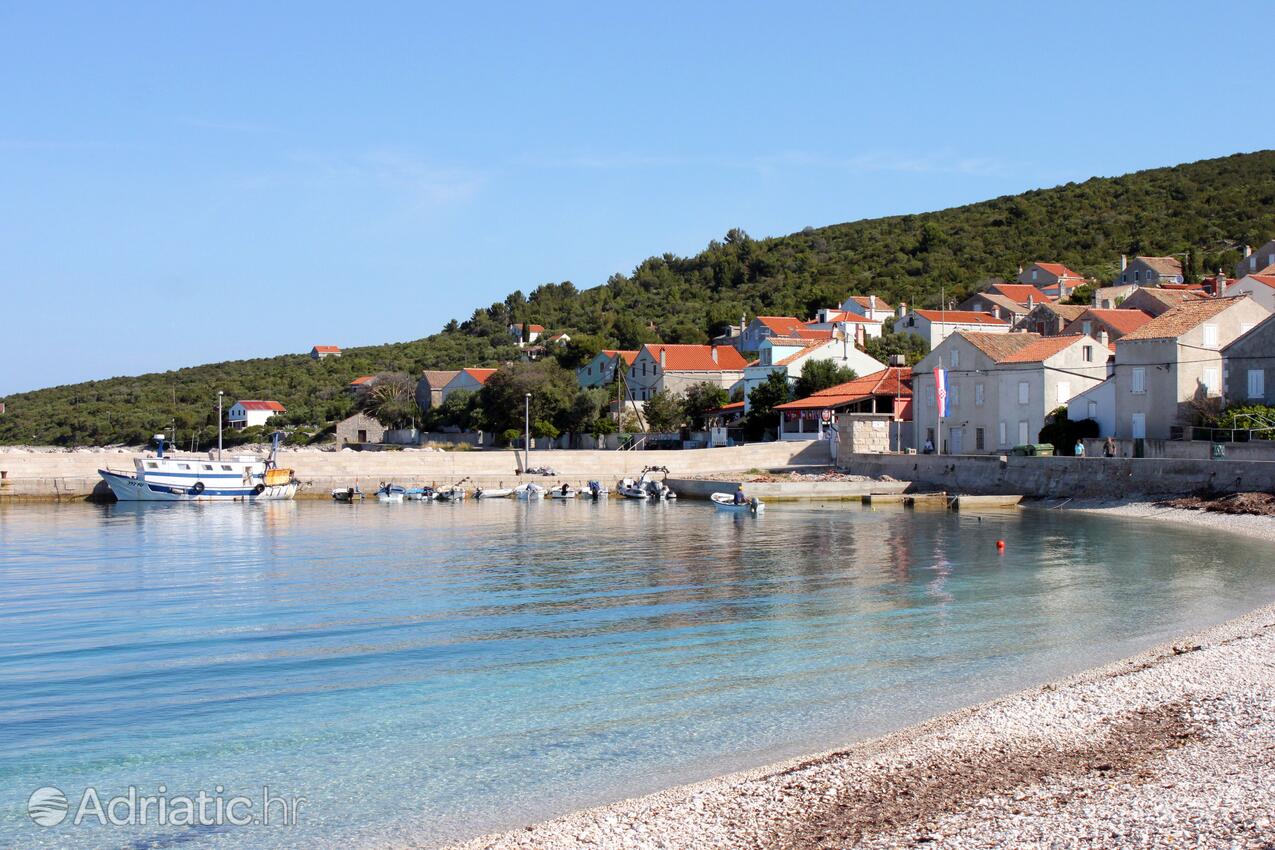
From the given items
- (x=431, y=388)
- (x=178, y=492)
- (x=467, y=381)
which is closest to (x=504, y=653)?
(x=178, y=492)

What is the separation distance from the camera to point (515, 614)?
2473 centimetres

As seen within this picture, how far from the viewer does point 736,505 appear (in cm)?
5534

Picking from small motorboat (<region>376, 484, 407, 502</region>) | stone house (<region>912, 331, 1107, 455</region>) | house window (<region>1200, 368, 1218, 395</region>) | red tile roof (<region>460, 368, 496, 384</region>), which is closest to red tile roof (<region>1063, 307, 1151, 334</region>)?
stone house (<region>912, 331, 1107, 455</region>)

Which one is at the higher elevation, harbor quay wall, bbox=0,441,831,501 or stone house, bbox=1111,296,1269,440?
stone house, bbox=1111,296,1269,440

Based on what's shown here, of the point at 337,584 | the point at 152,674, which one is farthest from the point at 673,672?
the point at 337,584

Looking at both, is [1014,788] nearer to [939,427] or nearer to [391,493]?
[939,427]

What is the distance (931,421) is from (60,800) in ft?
190

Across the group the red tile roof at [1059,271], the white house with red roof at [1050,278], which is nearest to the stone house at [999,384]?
the white house with red roof at [1050,278]

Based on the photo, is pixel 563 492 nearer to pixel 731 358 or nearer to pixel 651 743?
pixel 731 358

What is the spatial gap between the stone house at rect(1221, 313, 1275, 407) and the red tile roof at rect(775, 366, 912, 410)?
21.6 metres

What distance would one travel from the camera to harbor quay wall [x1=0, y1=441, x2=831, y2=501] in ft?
211

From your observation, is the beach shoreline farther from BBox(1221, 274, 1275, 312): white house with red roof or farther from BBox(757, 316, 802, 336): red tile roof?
BBox(757, 316, 802, 336): red tile roof

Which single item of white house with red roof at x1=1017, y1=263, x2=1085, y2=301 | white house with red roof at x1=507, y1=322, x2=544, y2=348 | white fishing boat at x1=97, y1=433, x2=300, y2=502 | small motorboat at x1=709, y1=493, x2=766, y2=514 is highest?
white house with red roof at x1=1017, y1=263, x2=1085, y2=301

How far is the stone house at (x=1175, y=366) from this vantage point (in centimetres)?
5056
